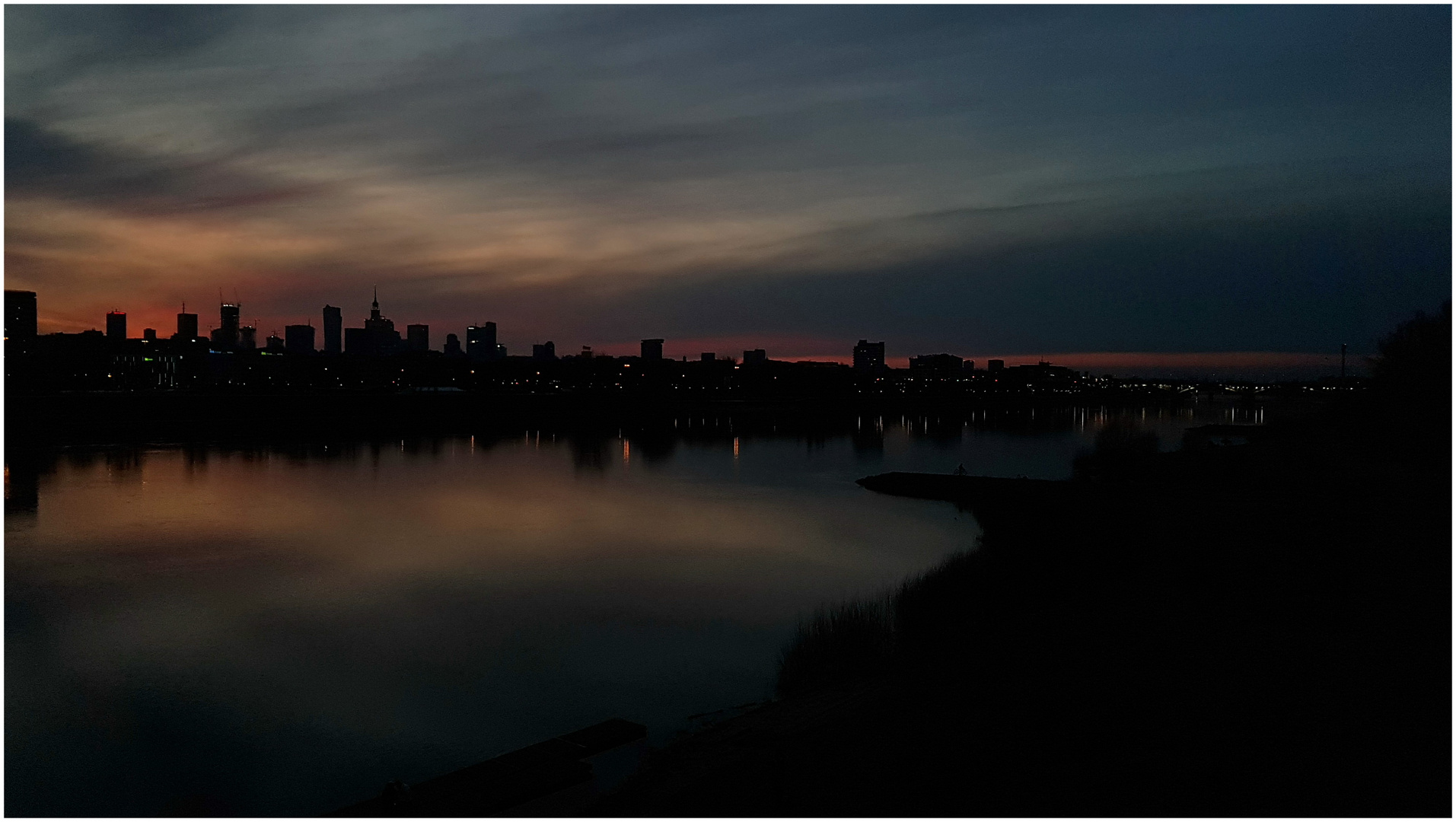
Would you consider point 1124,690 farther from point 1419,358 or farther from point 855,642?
point 1419,358

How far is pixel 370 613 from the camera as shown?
16844 mm

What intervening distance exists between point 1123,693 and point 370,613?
42.1 feet

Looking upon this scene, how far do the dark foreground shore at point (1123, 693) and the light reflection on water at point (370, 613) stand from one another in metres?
2.06

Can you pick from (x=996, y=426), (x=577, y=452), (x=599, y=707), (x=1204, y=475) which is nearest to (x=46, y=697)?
(x=599, y=707)

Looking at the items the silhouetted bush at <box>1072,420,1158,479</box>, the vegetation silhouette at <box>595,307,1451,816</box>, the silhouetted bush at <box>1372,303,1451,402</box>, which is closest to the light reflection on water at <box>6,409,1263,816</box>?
the vegetation silhouette at <box>595,307,1451,816</box>

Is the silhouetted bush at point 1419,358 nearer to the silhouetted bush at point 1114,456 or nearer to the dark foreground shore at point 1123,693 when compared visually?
the silhouetted bush at point 1114,456

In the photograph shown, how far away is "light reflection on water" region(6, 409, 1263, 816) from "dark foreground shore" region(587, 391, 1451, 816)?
2.06 m

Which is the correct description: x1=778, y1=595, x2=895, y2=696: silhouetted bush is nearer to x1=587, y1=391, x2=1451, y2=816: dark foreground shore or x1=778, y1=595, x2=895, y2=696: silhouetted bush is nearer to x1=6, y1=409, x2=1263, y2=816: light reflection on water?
x1=587, y1=391, x2=1451, y2=816: dark foreground shore

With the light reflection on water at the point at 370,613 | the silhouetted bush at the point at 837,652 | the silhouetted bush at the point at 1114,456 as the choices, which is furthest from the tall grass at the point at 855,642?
the silhouetted bush at the point at 1114,456

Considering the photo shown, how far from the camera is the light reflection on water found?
10.5 m

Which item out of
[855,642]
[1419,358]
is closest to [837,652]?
[855,642]

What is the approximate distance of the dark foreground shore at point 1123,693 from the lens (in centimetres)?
703

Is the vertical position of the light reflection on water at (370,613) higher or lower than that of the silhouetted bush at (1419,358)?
lower

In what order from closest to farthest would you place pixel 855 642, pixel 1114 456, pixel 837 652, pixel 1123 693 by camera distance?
1. pixel 1123 693
2. pixel 837 652
3. pixel 855 642
4. pixel 1114 456
